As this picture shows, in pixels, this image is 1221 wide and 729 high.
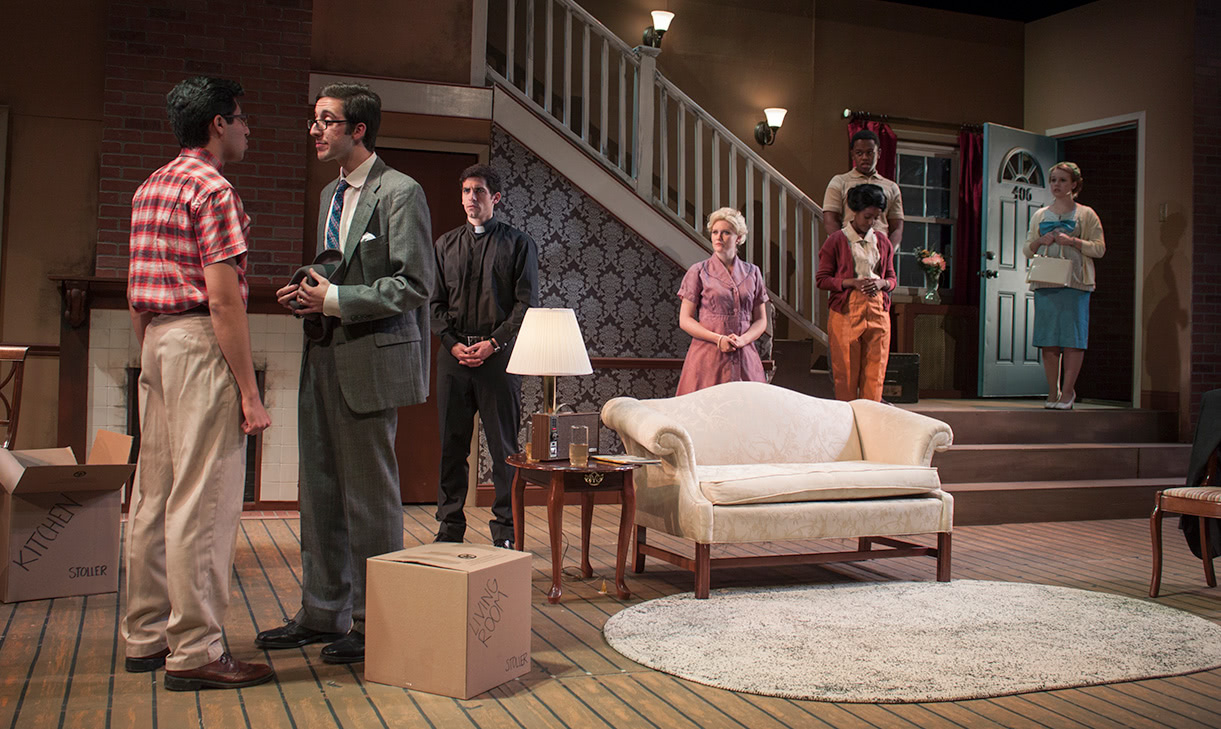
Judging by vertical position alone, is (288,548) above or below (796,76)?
below

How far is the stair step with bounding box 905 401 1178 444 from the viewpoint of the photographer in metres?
6.98

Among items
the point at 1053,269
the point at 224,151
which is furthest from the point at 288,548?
the point at 1053,269

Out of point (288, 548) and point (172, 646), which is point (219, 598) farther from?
point (288, 548)

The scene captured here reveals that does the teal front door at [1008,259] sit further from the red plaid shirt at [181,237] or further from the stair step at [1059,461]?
the red plaid shirt at [181,237]

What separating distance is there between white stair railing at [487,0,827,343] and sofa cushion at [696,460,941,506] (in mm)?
2543

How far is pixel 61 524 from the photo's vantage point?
3.91 m

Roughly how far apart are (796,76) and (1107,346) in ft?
13.0

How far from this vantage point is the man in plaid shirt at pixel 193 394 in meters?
2.80

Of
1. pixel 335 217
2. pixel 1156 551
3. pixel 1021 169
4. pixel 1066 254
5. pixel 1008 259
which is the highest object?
pixel 1021 169

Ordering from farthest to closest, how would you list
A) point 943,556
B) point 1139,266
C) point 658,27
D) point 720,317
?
1. point 1139,266
2. point 658,27
3. point 720,317
4. point 943,556

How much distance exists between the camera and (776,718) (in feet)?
9.18

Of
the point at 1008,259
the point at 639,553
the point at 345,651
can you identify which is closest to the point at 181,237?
the point at 345,651

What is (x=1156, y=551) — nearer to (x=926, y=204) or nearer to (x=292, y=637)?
(x=292, y=637)

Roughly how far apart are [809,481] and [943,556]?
2.50ft
